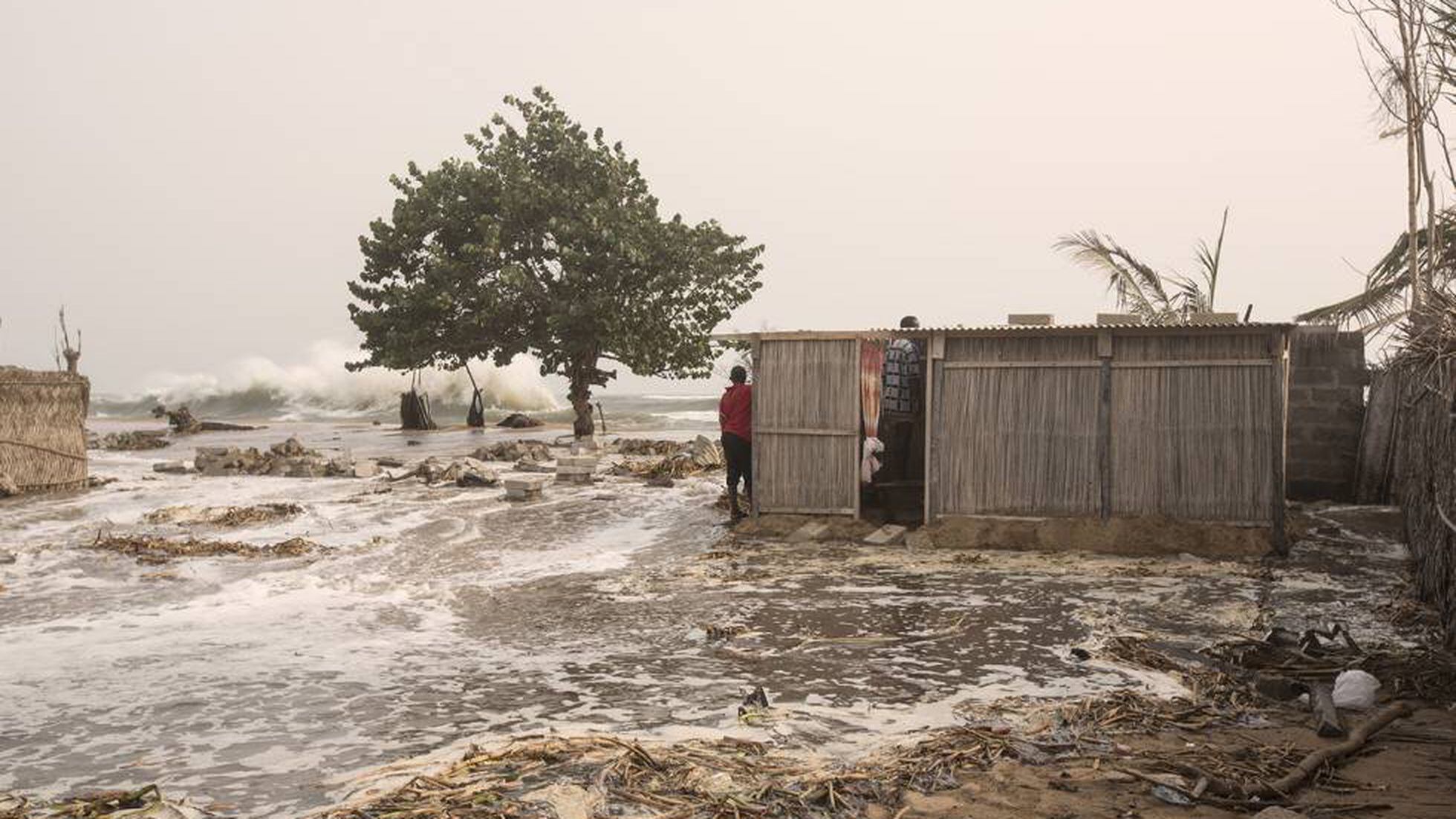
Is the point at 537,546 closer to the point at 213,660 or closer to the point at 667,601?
the point at 667,601

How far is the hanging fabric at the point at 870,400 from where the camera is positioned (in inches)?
521

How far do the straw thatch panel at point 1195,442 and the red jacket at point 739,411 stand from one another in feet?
14.1

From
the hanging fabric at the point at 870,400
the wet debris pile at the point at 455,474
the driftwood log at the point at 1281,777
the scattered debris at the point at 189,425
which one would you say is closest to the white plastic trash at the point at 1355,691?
the driftwood log at the point at 1281,777

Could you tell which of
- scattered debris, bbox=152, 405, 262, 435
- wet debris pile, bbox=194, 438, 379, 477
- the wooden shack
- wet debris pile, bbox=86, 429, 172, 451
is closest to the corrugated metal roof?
the wooden shack

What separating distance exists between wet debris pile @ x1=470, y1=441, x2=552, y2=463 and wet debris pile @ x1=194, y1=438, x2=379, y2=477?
2964mm

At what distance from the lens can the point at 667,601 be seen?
9727 millimetres

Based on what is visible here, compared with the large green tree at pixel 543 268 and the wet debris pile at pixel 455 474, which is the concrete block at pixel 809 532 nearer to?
the wet debris pile at pixel 455 474

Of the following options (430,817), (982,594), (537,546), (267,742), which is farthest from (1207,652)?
(537,546)

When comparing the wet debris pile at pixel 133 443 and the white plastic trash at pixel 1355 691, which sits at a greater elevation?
the wet debris pile at pixel 133 443

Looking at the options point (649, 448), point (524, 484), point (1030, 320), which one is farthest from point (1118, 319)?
point (649, 448)

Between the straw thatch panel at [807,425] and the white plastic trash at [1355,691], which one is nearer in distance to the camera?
the white plastic trash at [1355,691]

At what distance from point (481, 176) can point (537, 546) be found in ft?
55.3

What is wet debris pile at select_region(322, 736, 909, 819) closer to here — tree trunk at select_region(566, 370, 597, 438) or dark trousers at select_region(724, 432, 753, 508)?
dark trousers at select_region(724, 432, 753, 508)

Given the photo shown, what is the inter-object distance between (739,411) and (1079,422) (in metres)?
4.04
